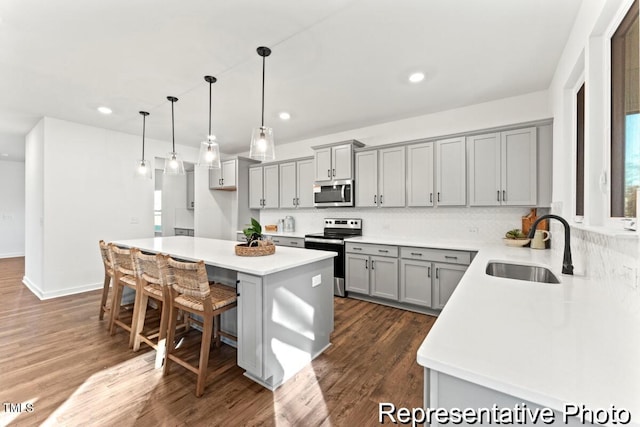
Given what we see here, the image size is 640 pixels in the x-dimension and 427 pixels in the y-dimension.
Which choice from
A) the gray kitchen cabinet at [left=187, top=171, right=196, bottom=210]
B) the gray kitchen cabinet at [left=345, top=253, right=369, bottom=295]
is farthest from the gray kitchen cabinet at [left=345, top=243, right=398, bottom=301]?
the gray kitchen cabinet at [left=187, top=171, right=196, bottom=210]

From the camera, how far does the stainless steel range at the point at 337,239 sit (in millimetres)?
3992

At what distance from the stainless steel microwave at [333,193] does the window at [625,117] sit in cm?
297

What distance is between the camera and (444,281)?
3.18 metres

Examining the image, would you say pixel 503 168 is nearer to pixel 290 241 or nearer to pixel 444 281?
pixel 444 281

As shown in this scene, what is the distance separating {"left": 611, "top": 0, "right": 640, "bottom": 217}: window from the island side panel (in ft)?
6.14

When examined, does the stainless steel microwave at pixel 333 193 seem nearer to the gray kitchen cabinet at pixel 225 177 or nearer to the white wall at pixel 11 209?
the gray kitchen cabinet at pixel 225 177

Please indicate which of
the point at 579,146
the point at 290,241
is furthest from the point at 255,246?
the point at 579,146

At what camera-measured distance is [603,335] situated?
0.86 m

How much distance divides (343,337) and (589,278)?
1.97 metres

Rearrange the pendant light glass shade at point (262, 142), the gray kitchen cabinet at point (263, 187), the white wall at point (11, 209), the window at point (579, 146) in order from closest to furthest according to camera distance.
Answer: the window at point (579, 146)
the pendant light glass shade at point (262, 142)
the gray kitchen cabinet at point (263, 187)
the white wall at point (11, 209)

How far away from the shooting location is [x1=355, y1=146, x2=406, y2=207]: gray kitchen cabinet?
12.5ft

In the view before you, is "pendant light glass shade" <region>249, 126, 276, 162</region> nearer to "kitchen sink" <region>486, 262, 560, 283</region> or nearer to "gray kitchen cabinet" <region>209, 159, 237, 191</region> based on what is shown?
"kitchen sink" <region>486, 262, 560, 283</region>

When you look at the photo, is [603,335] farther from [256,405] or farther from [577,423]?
[256,405]

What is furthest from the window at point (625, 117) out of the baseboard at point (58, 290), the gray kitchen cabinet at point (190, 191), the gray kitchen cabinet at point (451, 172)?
the gray kitchen cabinet at point (190, 191)
